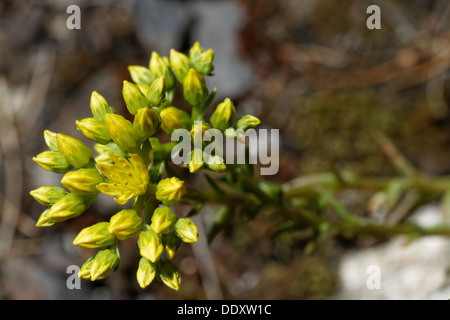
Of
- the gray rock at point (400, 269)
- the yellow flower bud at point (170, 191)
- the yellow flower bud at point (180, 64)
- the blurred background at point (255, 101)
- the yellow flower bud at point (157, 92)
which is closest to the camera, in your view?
the yellow flower bud at point (170, 191)

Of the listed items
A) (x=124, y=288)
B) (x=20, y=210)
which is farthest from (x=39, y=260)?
(x=124, y=288)

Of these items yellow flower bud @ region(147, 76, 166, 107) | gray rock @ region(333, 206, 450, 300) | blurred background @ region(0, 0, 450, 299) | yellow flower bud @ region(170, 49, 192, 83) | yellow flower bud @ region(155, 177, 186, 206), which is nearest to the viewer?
yellow flower bud @ region(155, 177, 186, 206)

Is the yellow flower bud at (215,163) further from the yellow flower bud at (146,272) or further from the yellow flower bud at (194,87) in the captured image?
the yellow flower bud at (146,272)

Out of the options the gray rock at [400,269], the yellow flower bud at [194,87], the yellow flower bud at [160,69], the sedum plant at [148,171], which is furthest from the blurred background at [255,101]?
the yellow flower bud at [194,87]

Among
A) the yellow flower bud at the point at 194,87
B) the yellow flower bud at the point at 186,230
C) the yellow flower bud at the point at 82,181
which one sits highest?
the yellow flower bud at the point at 194,87

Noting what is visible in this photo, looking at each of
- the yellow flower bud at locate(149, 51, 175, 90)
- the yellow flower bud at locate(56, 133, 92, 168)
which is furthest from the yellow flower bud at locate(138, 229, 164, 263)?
the yellow flower bud at locate(149, 51, 175, 90)

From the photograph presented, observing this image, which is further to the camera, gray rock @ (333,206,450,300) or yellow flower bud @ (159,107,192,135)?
gray rock @ (333,206,450,300)

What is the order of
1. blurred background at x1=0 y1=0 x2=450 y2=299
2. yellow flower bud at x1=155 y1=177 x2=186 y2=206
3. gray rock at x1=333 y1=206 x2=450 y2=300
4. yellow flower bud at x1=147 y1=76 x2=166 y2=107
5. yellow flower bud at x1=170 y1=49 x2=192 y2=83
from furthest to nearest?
1. blurred background at x1=0 y1=0 x2=450 y2=299
2. gray rock at x1=333 y1=206 x2=450 y2=300
3. yellow flower bud at x1=170 y1=49 x2=192 y2=83
4. yellow flower bud at x1=147 y1=76 x2=166 y2=107
5. yellow flower bud at x1=155 y1=177 x2=186 y2=206

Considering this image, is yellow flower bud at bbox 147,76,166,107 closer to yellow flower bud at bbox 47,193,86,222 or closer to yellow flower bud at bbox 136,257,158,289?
yellow flower bud at bbox 47,193,86,222
